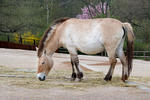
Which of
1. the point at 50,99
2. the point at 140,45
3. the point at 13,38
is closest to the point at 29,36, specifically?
the point at 13,38

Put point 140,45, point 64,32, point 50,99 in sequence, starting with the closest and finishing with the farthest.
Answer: point 50,99
point 64,32
point 140,45

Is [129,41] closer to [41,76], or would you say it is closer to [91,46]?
[91,46]

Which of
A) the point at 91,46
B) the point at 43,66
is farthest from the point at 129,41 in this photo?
the point at 43,66

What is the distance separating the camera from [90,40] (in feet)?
21.7

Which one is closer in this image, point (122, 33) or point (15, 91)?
point (15, 91)

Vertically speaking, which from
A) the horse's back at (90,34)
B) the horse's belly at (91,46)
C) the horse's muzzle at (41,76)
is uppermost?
the horse's back at (90,34)

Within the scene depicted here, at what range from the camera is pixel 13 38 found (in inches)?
1248

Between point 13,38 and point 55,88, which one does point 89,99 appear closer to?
point 55,88

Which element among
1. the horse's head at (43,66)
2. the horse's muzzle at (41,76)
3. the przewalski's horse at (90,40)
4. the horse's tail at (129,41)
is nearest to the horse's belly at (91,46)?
the przewalski's horse at (90,40)

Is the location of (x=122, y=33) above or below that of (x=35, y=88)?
above

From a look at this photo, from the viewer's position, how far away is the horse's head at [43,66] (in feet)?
21.8

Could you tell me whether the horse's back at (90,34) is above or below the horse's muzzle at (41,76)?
above

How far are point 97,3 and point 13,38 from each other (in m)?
15.2

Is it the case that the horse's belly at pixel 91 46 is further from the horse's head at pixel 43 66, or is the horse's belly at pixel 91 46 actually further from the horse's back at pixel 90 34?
the horse's head at pixel 43 66
